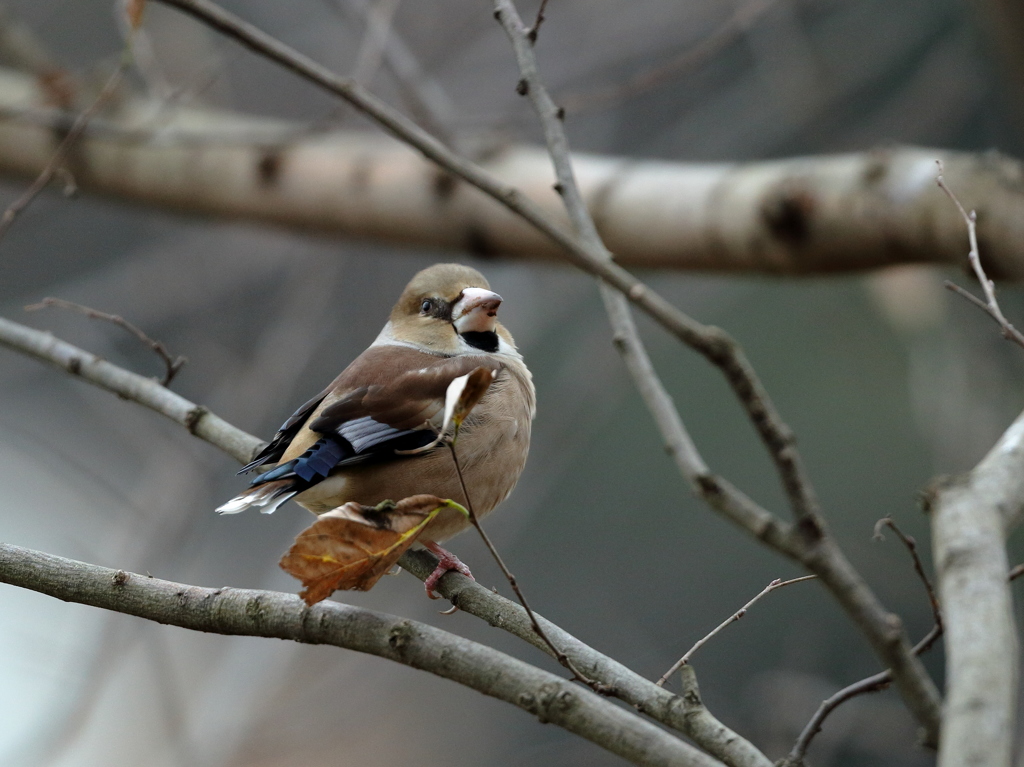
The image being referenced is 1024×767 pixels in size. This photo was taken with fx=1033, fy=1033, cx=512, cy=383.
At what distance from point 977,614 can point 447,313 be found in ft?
6.68

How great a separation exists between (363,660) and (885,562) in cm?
294

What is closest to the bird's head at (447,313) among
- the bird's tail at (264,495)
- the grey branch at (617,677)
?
the bird's tail at (264,495)

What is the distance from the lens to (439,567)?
7.66 feet

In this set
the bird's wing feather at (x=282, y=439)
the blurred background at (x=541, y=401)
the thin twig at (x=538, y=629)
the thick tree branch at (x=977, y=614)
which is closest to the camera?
the thick tree branch at (x=977, y=614)

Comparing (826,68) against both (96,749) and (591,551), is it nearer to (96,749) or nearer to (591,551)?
(591,551)

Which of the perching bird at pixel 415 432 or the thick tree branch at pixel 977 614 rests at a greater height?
the perching bird at pixel 415 432

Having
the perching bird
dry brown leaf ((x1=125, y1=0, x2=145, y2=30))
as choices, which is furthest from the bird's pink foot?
dry brown leaf ((x1=125, y1=0, x2=145, y2=30))

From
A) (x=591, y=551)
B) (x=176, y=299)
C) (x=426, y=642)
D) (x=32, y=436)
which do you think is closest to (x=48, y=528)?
(x=32, y=436)

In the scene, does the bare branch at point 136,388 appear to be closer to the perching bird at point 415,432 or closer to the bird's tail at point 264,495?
the perching bird at point 415,432

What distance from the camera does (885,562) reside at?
580cm

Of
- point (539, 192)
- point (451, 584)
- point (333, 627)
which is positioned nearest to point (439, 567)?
point (451, 584)

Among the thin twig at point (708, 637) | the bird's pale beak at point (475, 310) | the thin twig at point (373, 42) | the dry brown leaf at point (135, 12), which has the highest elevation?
the thin twig at point (373, 42)

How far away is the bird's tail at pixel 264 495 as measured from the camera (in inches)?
Answer: 88.4

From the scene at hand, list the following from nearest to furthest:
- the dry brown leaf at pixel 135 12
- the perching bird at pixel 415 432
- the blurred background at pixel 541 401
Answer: the perching bird at pixel 415 432 < the dry brown leaf at pixel 135 12 < the blurred background at pixel 541 401
